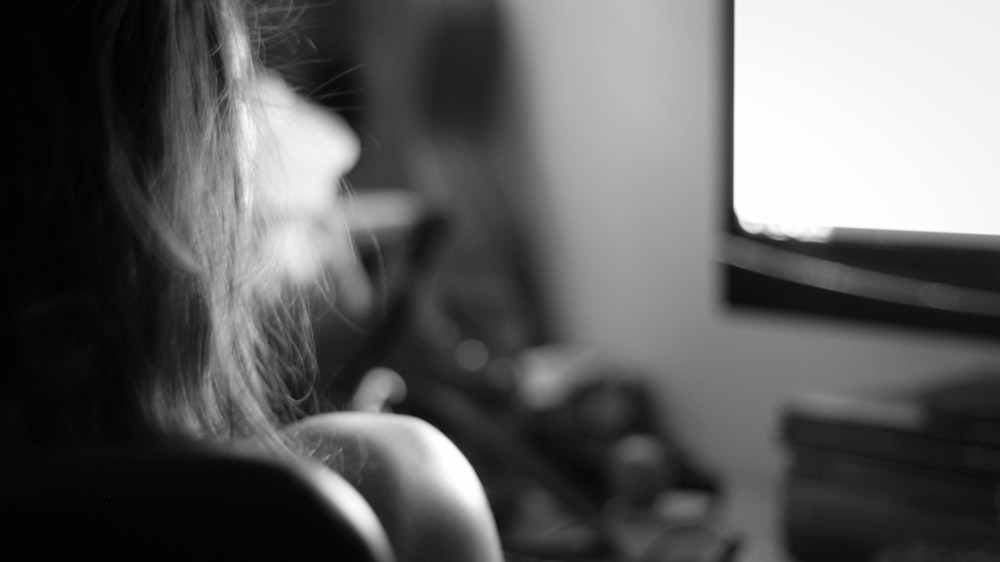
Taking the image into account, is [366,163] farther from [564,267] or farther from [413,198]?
[564,267]

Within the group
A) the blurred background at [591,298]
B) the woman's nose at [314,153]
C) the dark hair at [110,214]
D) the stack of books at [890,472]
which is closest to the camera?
the dark hair at [110,214]

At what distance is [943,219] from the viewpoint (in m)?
0.94

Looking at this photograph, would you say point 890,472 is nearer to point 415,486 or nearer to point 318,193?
point 415,486

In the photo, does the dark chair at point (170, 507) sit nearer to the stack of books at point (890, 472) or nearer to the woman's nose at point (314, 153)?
the stack of books at point (890, 472)

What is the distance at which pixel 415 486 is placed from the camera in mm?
502

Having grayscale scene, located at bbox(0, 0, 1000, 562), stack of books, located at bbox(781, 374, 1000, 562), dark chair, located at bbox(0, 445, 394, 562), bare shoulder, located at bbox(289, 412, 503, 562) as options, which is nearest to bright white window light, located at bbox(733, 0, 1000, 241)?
grayscale scene, located at bbox(0, 0, 1000, 562)

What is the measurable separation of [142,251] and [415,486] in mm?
185

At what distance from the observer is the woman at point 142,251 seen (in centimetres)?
35

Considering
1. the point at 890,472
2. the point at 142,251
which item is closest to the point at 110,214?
the point at 142,251

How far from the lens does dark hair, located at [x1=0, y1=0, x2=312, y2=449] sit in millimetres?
345

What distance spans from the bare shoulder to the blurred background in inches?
22.2

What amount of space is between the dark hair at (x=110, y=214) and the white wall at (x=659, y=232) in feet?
2.84

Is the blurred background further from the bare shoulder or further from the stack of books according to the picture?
the bare shoulder

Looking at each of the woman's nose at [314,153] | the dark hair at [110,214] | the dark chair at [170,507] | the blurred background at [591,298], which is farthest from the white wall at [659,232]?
the dark chair at [170,507]
